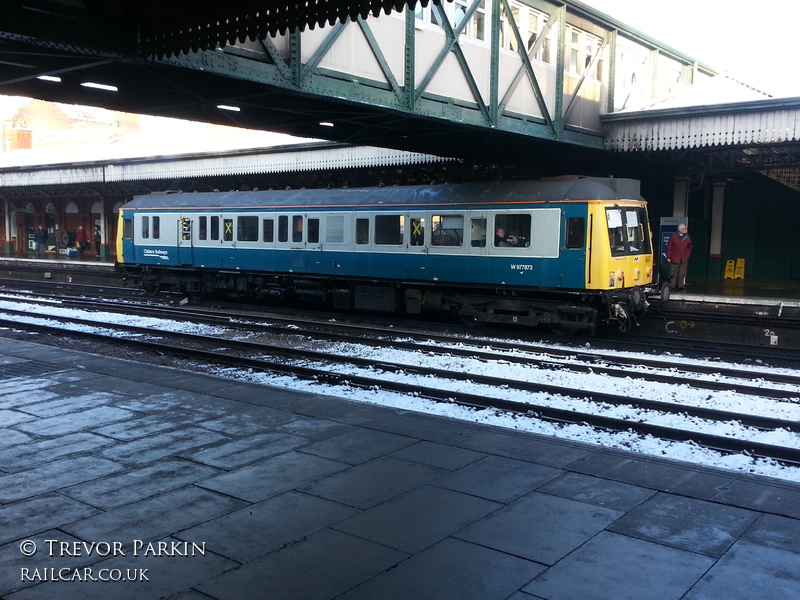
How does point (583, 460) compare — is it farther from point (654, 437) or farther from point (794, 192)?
point (794, 192)

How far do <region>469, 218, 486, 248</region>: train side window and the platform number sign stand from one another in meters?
10.2

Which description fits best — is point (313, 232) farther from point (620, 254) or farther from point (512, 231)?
point (620, 254)

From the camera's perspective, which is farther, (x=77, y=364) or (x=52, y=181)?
(x=52, y=181)

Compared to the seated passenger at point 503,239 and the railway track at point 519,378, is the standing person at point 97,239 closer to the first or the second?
the railway track at point 519,378

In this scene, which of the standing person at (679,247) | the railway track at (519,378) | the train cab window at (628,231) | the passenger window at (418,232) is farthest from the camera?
the standing person at (679,247)

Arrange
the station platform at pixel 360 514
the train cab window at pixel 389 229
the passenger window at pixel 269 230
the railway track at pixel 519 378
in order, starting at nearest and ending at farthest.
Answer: the station platform at pixel 360 514 → the railway track at pixel 519 378 → the train cab window at pixel 389 229 → the passenger window at pixel 269 230

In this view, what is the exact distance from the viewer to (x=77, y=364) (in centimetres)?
1120

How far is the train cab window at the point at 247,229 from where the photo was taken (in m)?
20.4

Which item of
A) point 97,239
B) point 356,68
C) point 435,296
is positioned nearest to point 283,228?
point 435,296

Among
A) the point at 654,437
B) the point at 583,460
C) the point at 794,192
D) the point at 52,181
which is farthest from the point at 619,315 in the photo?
the point at 52,181

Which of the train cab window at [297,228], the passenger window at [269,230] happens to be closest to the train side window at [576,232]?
the train cab window at [297,228]

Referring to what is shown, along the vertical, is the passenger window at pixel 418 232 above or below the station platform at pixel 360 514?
above

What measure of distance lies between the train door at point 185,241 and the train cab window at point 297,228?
4.26 meters

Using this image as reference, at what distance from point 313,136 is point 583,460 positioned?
10.5 m
